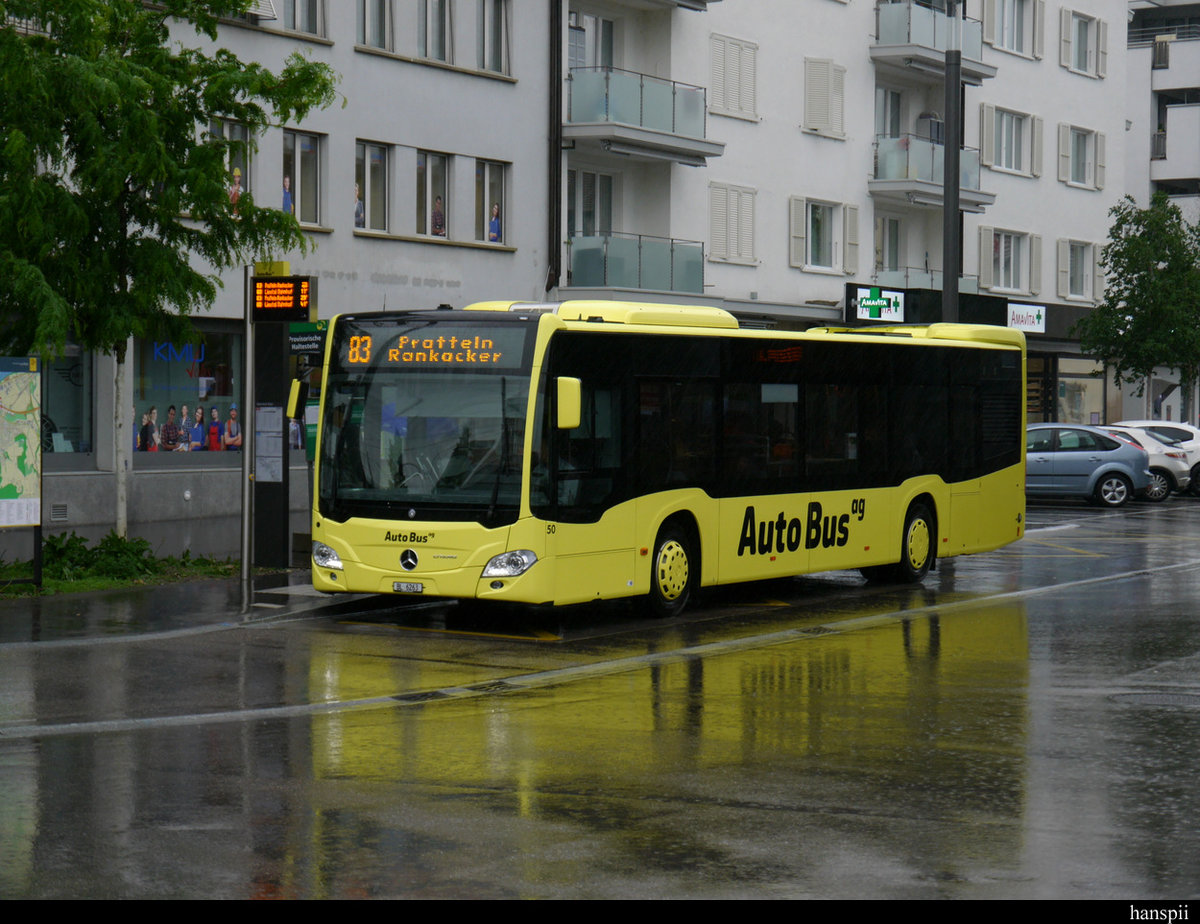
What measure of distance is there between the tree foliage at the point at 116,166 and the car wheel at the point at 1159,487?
2319 centimetres

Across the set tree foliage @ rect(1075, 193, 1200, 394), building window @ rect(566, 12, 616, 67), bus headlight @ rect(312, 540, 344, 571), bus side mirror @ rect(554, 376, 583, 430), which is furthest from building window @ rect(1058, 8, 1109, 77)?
bus headlight @ rect(312, 540, 344, 571)

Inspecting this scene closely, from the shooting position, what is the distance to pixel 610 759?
9.14 m

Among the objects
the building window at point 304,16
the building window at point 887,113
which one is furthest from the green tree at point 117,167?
the building window at point 887,113

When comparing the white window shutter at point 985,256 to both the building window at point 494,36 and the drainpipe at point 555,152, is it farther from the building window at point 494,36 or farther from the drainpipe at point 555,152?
the building window at point 494,36

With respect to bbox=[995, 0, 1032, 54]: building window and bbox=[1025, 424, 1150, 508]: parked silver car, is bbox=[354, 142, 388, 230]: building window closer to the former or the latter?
bbox=[1025, 424, 1150, 508]: parked silver car

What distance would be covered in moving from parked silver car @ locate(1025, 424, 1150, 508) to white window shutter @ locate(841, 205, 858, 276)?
361 inches

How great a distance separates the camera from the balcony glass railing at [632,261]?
35656 mm

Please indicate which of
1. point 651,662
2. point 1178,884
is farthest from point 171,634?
point 1178,884

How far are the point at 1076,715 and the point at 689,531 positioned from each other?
20.0 feet

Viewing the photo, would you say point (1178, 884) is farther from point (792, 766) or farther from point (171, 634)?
point (171, 634)

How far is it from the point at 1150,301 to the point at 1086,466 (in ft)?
45.1

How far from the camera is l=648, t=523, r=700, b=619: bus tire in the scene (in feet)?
51.7

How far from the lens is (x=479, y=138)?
110 feet

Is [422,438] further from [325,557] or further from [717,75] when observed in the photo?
[717,75]
